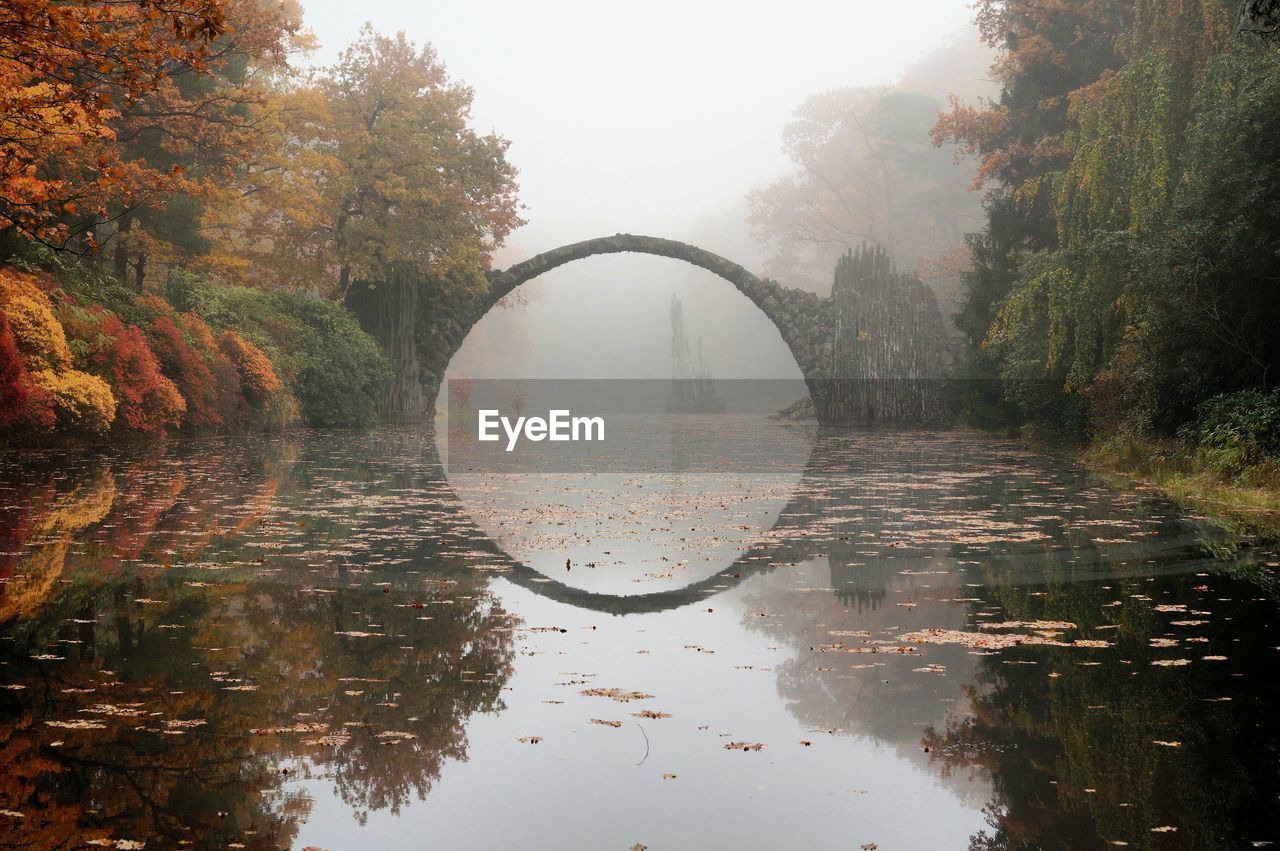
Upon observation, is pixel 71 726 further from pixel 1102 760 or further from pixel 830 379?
pixel 830 379

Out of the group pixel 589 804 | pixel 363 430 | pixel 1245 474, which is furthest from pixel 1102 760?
pixel 363 430

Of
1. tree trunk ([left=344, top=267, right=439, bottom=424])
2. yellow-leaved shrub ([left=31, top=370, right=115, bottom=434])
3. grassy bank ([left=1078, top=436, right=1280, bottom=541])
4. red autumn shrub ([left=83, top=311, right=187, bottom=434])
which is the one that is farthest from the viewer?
tree trunk ([left=344, top=267, right=439, bottom=424])

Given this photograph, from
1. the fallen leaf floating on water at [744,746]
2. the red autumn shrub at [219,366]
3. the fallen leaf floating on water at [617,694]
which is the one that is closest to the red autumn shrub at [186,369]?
the red autumn shrub at [219,366]

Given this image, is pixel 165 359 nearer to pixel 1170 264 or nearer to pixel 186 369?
pixel 186 369

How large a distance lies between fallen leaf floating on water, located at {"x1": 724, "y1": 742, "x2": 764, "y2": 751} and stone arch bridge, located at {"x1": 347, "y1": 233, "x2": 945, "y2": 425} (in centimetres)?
2818

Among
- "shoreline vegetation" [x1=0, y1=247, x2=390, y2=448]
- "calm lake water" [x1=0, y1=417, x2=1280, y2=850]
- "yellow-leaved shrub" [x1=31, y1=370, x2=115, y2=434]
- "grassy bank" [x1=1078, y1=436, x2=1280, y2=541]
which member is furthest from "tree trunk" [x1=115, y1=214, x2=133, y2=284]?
"grassy bank" [x1=1078, y1=436, x2=1280, y2=541]

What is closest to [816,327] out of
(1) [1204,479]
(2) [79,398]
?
(1) [1204,479]

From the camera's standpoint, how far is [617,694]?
429cm

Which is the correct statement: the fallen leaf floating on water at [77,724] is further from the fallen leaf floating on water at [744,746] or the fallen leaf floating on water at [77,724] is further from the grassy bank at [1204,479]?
the grassy bank at [1204,479]

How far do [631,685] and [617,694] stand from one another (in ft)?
0.54

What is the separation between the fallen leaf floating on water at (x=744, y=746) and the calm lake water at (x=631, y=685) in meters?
0.02

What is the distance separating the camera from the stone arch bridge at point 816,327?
1221 inches

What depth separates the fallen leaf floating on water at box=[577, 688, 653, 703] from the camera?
13.9ft

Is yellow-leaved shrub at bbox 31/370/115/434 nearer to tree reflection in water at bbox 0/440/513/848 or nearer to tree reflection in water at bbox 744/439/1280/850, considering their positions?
tree reflection in water at bbox 0/440/513/848
